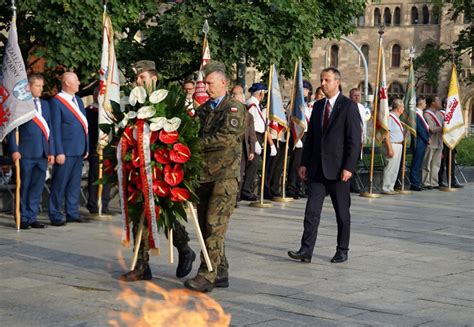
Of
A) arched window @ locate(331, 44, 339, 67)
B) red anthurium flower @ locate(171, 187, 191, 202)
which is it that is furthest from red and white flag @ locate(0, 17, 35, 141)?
arched window @ locate(331, 44, 339, 67)

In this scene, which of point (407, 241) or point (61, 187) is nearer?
point (407, 241)

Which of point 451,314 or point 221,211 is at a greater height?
point 221,211

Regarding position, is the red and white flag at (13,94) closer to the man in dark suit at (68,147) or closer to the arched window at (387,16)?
the man in dark suit at (68,147)

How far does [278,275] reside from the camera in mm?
10141

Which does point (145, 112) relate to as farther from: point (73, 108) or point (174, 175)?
point (73, 108)

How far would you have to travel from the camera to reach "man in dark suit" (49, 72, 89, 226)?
14.1 metres

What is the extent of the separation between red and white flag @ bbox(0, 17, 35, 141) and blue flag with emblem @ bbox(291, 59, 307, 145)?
19.9ft

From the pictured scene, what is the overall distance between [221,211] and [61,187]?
17.6ft

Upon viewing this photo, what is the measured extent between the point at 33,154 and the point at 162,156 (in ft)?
16.8

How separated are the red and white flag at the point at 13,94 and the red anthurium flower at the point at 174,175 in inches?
198

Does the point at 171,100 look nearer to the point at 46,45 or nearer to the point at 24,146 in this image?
the point at 24,146

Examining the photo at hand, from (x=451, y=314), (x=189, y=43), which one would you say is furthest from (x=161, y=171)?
(x=189, y=43)

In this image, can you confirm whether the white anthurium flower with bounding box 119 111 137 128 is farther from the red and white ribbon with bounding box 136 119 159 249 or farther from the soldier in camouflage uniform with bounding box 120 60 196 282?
the soldier in camouflage uniform with bounding box 120 60 196 282

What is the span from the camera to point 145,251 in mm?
9695
